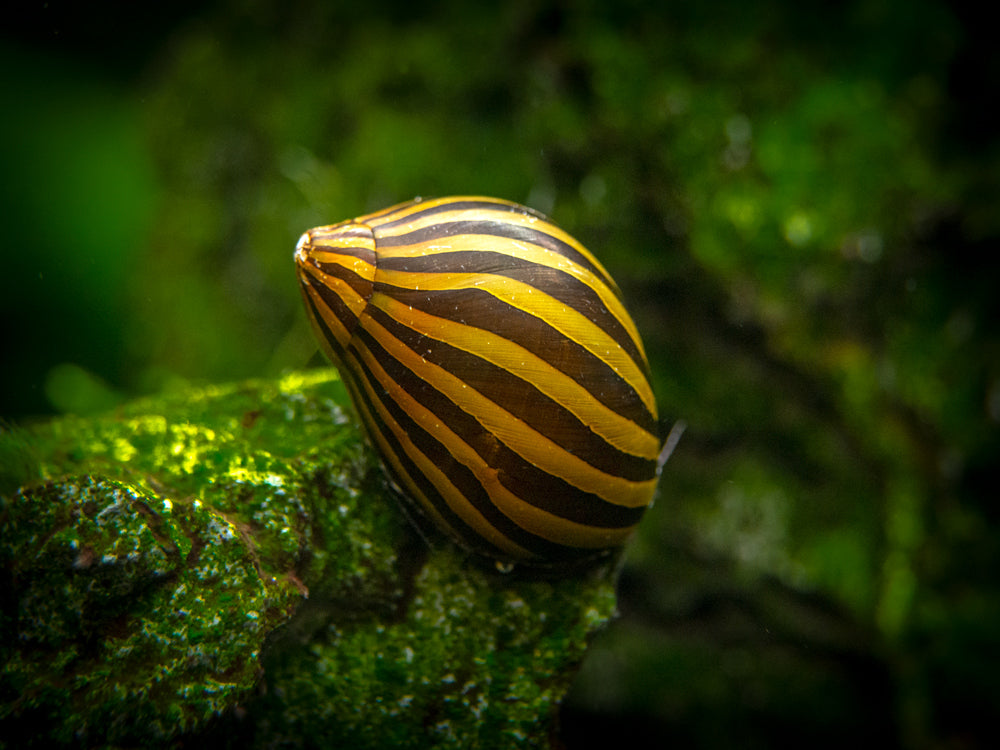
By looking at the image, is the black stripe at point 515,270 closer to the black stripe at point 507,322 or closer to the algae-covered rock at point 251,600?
the black stripe at point 507,322

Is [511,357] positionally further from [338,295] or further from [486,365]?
[338,295]

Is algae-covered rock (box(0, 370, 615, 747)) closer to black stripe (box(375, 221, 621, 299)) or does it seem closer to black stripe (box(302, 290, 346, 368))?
black stripe (box(302, 290, 346, 368))

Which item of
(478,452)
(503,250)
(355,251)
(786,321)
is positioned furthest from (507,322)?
(786,321)

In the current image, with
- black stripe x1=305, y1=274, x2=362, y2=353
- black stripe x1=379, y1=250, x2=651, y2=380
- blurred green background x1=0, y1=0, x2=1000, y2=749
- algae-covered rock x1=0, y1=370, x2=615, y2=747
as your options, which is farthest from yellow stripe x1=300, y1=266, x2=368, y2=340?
blurred green background x1=0, y1=0, x2=1000, y2=749

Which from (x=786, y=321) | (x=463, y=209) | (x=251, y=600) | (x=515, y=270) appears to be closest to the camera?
(x=251, y=600)

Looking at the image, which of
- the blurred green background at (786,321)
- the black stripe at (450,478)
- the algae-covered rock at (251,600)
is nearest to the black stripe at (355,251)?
the black stripe at (450,478)

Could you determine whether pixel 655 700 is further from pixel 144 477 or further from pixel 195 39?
pixel 195 39

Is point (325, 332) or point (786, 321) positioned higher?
point (325, 332)

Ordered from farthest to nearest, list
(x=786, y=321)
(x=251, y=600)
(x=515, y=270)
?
(x=786, y=321), (x=515, y=270), (x=251, y=600)
